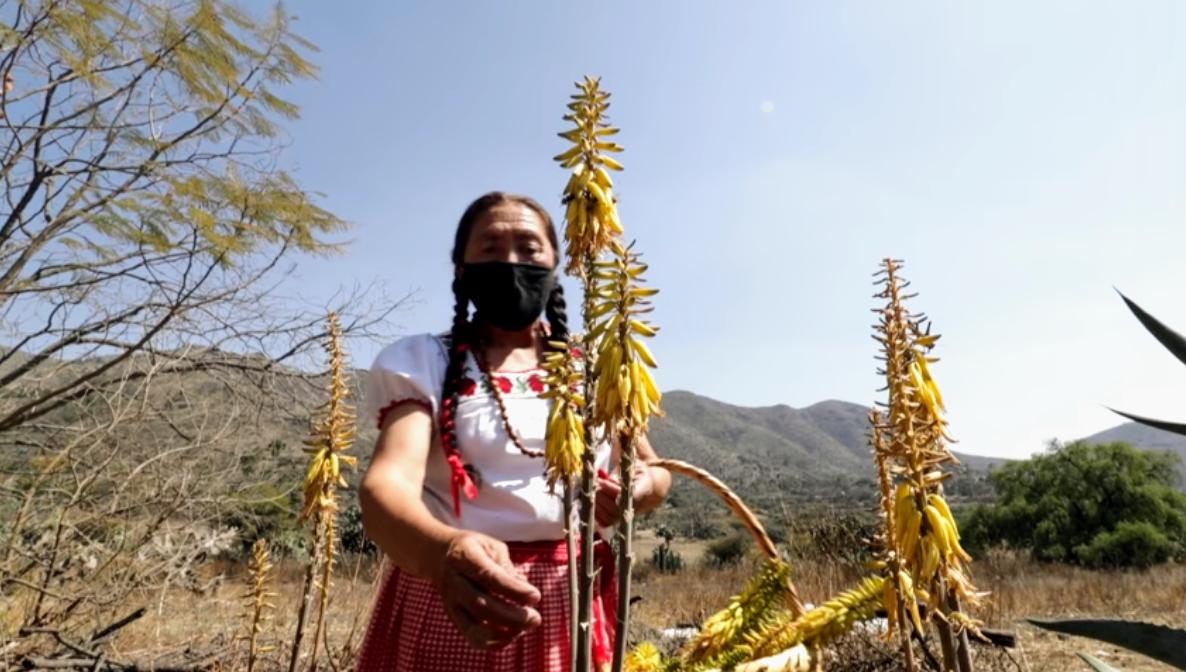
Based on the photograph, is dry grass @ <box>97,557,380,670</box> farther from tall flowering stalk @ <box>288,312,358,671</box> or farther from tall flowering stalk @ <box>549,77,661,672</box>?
tall flowering stalk @ <box>549,77,661,672</box>

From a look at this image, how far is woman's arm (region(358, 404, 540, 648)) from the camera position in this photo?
0.90 metres

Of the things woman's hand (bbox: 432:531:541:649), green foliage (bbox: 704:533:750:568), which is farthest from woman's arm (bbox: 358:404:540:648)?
green foliage (bbox: 704:533:750:568)

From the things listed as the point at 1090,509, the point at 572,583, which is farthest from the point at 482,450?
the point at 1090,509

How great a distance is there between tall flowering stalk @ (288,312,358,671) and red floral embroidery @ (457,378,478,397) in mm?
340

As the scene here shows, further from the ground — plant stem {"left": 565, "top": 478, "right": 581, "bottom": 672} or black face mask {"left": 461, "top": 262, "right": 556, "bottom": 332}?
black face mask {"left": 461, "top": 262, "right": 556, "bottom": 332}

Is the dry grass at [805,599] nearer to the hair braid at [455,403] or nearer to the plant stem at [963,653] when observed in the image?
the plant stem at [963,653]

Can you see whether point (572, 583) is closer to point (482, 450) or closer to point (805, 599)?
point (482, 450)

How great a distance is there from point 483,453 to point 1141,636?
1256 mm

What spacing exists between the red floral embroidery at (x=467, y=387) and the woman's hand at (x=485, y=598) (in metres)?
0.84

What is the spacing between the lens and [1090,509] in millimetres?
24656

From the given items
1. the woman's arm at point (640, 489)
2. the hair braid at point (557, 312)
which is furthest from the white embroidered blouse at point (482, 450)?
the hair braid at point (557, 312)

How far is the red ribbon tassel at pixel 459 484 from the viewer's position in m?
1.63

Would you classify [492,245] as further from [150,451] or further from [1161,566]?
[1161,566]

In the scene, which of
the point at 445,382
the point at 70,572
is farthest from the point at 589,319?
the point at 70,572
